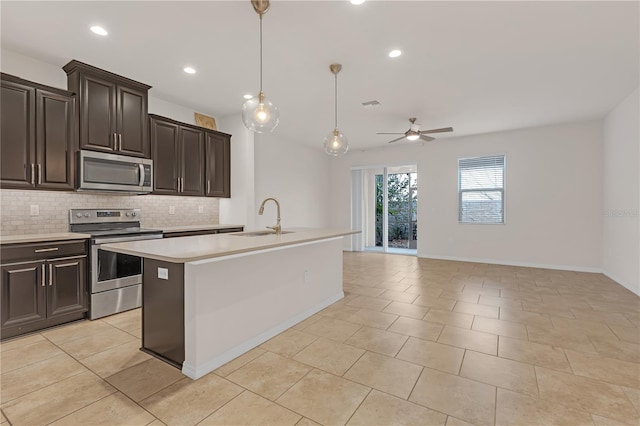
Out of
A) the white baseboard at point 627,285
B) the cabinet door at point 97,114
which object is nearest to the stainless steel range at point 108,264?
the cabinet door at point 97,114

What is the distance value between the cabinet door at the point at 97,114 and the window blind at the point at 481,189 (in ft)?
21.3

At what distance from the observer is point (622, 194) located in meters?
4.61

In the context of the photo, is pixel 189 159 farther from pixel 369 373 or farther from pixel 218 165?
pixel 369 373

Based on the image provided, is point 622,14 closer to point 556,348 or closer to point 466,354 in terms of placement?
point 556,348

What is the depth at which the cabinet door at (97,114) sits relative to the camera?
329 cm

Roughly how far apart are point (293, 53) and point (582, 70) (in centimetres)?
332

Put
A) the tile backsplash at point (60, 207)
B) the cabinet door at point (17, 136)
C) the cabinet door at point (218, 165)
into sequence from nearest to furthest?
the cabinet door at point (17, 136)
the tile backsplash at point (60, 207)
the cabinet door at point (218, 165)

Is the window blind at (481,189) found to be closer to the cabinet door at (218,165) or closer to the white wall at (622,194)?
the white wall at (622,194)

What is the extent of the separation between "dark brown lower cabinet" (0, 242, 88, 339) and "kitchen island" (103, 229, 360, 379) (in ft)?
4.06

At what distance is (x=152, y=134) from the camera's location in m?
4.10

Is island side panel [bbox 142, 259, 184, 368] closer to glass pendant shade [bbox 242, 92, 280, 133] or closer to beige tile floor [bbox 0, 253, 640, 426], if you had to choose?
beige tile floor [bbox 0, 253, 640, 426]

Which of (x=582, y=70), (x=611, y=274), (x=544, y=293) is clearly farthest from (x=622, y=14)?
(x=611, y=274)

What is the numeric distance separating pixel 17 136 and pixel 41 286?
146cm

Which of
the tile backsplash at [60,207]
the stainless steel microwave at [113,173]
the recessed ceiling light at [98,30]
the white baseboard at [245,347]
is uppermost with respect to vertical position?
the recessed ceiling light at [98,30]
